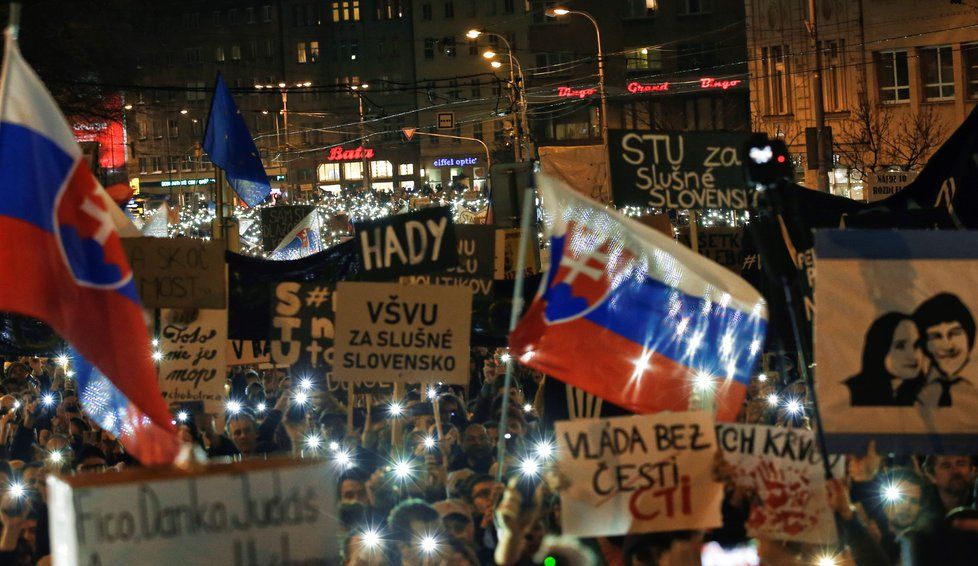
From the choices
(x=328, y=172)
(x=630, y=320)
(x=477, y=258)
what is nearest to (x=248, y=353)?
(x=477, y=258)

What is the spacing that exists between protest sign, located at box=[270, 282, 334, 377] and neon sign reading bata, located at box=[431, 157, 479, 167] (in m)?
85.2

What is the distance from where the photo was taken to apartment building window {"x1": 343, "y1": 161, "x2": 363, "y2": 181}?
4377 inches

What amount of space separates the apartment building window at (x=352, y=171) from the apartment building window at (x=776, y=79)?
67.1 meters

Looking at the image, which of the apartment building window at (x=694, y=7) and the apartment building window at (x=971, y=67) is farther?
the apartment building window at (x=694, y=7)

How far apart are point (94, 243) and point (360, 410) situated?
565cm

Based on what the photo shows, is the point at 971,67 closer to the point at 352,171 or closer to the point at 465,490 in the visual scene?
the point at 465,490

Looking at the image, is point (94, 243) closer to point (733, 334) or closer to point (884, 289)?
point (733, 334)

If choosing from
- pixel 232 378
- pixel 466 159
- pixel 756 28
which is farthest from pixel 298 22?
pixel 232 378

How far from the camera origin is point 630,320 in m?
7.41

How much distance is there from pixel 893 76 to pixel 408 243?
1370 inches

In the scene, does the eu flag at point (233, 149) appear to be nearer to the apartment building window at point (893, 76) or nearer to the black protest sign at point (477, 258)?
the black protest sign at point (477, 258)

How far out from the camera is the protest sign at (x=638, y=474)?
648 centimetres

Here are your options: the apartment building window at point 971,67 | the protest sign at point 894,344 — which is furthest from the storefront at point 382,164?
the protest sign at point 894,344

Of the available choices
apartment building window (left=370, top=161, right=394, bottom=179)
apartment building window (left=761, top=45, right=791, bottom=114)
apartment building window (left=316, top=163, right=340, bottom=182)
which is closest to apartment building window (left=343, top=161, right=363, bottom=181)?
apartment building window (left=316, top=163, right=340, bottom=182)
